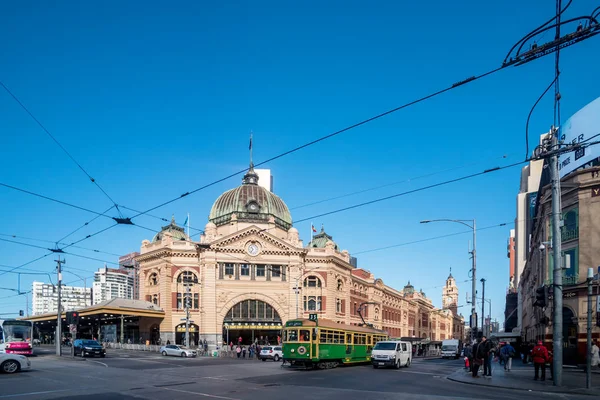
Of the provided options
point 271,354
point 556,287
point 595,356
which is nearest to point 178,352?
point 271,354

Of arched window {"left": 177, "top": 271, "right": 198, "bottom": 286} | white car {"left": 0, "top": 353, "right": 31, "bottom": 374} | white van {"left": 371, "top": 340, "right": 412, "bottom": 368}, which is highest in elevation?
arched window {"left": 177, "top": 271, "right": 198, "bottom": 286}

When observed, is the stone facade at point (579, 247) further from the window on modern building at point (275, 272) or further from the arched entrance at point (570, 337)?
the window on modern building at point (275, 272)

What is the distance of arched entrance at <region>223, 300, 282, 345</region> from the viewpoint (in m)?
68.8

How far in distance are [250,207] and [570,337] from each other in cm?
4716

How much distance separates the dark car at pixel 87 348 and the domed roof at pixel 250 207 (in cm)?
3099

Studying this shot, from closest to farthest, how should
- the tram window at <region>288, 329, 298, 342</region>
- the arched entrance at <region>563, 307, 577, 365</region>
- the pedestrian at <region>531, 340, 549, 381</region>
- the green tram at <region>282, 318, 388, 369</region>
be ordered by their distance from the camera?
the pedestrian at <region>531, 340, 549, 381</region>
the green tram at <region>282, 318, 388, 369</region>
the tram window at <region>288, 329, 298, 342</region>
the arched entrance at <region>563, 307, 577, 365</region>

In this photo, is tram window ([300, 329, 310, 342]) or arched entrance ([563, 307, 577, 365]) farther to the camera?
arched entrance ([563, 307, 577, 365])

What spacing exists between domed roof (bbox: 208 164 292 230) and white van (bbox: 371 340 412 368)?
4216 centimetres

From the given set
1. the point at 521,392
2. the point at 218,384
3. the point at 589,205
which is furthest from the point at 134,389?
the point at 589,205

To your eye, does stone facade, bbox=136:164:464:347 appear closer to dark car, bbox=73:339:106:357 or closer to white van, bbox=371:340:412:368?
dark car, bbox=73:339:106:357

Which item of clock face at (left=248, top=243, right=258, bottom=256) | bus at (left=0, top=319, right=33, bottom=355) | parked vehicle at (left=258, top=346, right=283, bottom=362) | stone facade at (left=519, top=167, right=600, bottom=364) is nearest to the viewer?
stone facade at (left=519, top=167, right=600, bottom=364)

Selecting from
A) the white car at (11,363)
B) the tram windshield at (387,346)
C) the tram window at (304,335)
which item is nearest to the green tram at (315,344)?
the tram window at (304,335)

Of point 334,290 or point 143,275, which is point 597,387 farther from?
point 143,275

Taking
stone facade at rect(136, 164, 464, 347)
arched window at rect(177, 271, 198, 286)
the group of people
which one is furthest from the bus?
arched window at rect(177, 271, 198, 286)
